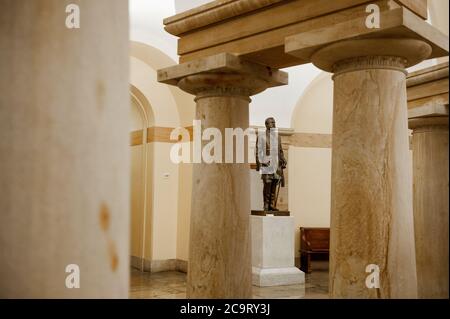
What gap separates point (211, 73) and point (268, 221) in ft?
16.8

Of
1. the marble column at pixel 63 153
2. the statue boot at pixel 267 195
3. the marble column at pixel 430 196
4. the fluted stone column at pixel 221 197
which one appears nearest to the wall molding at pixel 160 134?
the statue boot at pixel 267 195

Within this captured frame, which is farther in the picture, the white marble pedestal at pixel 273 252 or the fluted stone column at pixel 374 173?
the white marble pedestal at pixel 273 252

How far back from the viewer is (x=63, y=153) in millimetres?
1106

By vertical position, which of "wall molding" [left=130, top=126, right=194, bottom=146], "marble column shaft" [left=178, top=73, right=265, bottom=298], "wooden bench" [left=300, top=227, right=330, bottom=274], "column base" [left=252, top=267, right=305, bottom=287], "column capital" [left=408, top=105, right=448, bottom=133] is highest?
"wall molding" [left=130, top=126, right=194, bottom=146]

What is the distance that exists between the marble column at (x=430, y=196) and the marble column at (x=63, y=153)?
5.22 metres

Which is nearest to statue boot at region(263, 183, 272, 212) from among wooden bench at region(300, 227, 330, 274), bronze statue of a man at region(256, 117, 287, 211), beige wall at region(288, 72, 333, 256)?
bronze statue of a man at region(256, 117, 287, 211)

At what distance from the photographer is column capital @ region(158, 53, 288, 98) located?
3.93 meters

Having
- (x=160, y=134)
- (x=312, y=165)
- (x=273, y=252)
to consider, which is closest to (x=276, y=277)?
(x=273, y=252)

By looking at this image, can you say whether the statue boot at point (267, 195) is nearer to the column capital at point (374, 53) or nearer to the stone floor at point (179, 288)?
the stone floor at point (179, 288)

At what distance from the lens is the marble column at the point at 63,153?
111cm

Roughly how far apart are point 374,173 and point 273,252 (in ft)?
19.1

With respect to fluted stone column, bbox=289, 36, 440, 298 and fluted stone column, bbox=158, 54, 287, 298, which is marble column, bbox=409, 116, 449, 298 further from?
fluted stone column, bbox=289, 36, 440, 298

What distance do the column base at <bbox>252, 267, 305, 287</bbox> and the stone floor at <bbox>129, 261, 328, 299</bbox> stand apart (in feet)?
0.52
